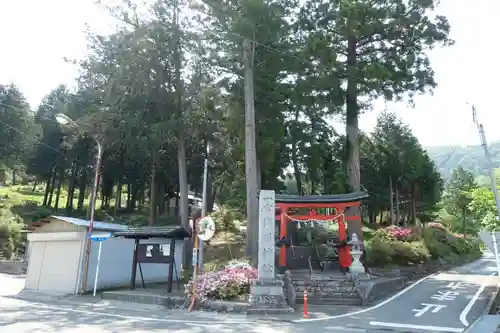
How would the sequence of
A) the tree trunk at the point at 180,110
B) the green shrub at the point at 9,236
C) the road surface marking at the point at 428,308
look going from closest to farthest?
the road surface marking at the point at 428,308 → the tree trunk at the point at 180,110 → the green shrub at the point at 9,236

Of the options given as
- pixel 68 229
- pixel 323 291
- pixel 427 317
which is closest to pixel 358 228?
pixel 323 291

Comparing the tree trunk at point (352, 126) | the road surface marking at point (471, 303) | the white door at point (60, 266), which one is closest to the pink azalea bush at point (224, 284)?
the road surface marking at point (471, 303)

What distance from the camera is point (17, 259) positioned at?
93.8 feet

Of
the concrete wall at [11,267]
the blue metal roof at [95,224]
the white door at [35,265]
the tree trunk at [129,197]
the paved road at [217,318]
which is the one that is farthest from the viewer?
the tree trunk at [129,197]

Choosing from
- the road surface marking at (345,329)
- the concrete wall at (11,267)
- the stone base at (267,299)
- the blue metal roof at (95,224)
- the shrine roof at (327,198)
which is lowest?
the road surface marking at (345,329)

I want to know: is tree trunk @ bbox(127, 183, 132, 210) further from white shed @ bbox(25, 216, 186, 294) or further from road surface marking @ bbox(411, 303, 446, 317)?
road surface marking @ bbox(411, 303, 446, 317)

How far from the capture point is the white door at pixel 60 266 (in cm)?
1570

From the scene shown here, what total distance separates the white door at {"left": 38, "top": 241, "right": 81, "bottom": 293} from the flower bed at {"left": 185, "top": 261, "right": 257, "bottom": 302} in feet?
20.9

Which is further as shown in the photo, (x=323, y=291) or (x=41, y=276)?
(x=41, y=276)

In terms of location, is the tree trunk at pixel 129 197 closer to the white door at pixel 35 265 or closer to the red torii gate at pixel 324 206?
the white door at pixel 35 265

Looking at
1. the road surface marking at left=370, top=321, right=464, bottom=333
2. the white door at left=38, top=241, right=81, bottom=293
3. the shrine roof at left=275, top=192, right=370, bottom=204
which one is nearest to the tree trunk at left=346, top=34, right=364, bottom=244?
the shrine roof at left=275, top=192, right=370, bottom=204

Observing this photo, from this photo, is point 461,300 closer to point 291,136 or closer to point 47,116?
point 291,136

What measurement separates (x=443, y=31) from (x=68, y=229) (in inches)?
763

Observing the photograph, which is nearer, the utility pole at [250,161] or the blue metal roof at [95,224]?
the blue metal roof at [95,224]
